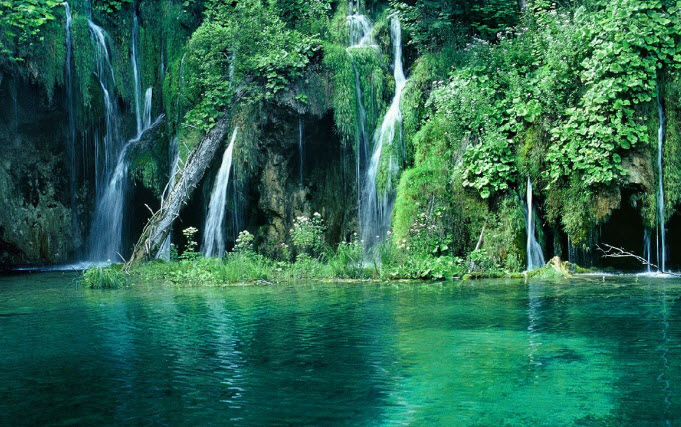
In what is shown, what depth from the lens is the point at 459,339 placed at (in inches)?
281

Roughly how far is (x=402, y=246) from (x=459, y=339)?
7.22 m

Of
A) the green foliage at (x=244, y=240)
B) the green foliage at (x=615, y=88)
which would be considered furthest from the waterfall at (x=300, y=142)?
the green foliage at (x=615, y=88)

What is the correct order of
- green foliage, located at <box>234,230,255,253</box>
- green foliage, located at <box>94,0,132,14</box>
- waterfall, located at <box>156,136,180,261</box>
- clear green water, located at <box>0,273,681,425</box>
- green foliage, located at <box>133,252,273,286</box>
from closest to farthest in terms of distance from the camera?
clear green water, located at <box>0,273,681,425</box>, green foliage, located at <box>133,252,273,286</box>, green foliage, located at <box>234,230,255,253</box>, waterfall, located at <box>156,136,180,261</box>, green foliage, located at <box>94,0,132,14</box>

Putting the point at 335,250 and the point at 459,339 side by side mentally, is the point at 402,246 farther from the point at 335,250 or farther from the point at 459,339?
the point at 459,339

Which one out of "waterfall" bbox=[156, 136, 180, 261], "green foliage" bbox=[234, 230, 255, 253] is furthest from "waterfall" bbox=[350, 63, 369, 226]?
"waterfall" bbox=[156, 136, 180, 261]

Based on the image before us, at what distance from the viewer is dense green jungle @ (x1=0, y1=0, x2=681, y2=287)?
45.6ft

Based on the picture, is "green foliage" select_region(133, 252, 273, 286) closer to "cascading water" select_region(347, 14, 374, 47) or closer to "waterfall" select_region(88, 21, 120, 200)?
"waterfall" select_region(88, 21, 120, 200)

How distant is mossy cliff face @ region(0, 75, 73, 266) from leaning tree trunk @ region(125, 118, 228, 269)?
414cm

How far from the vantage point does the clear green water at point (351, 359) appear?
4.69 metres

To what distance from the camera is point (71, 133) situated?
19.3 m

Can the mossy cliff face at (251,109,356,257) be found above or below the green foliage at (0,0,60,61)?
below

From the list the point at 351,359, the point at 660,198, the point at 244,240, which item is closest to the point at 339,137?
the point at 244,240

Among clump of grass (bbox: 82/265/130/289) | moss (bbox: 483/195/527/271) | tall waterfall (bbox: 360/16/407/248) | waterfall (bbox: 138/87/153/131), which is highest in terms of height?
waterfall (bbox: 138/87/153/131)

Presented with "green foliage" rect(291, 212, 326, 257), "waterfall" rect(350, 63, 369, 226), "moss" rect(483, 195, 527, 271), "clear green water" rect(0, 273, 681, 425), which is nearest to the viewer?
"clear green water" rect(0, 273, 681, 425)
